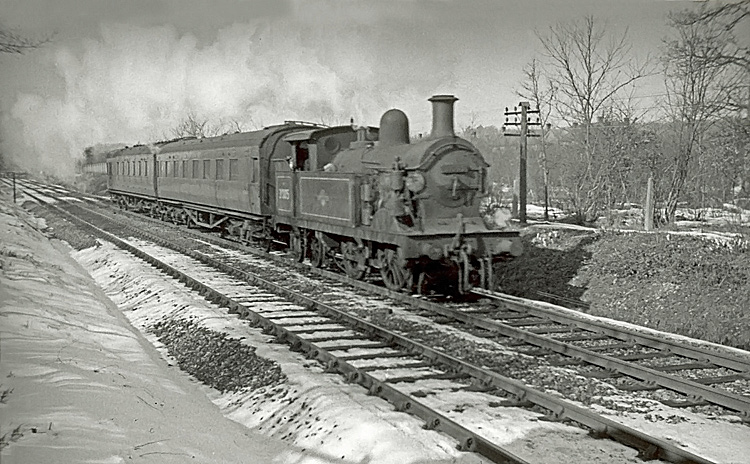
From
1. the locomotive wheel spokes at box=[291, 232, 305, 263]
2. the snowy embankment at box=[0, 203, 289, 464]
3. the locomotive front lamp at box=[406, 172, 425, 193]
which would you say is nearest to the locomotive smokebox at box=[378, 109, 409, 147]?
the locomotive front lamp at box=[406, 172, 425, 193]

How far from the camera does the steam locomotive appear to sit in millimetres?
9211

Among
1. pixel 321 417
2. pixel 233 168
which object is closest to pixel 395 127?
pixel 321 417

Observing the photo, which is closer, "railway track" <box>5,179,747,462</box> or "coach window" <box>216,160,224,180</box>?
"railway track" <box>5,179,747,462</box>

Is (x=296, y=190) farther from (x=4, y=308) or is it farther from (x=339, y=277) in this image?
(x=4, y=308)

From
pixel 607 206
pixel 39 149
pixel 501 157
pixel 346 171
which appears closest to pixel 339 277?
pixel 346 171

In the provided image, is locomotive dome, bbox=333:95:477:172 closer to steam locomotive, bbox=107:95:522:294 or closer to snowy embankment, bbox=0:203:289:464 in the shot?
steam locomotive, bbox=107:95:522:294

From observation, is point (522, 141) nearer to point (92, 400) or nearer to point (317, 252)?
point (317, 252)

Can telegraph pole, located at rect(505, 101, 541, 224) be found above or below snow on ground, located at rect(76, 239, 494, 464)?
above

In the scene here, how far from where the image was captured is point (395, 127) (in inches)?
404

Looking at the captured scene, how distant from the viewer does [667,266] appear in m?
10.6

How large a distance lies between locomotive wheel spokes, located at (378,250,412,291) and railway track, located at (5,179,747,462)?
19cm

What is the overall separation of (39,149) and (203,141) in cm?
1078

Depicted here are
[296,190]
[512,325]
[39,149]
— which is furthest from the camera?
[296,190]

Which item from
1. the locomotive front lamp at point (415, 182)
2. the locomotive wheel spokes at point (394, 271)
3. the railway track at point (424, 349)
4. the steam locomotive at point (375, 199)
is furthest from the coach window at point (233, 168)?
the locomotive front lamp at point (415, 182)
